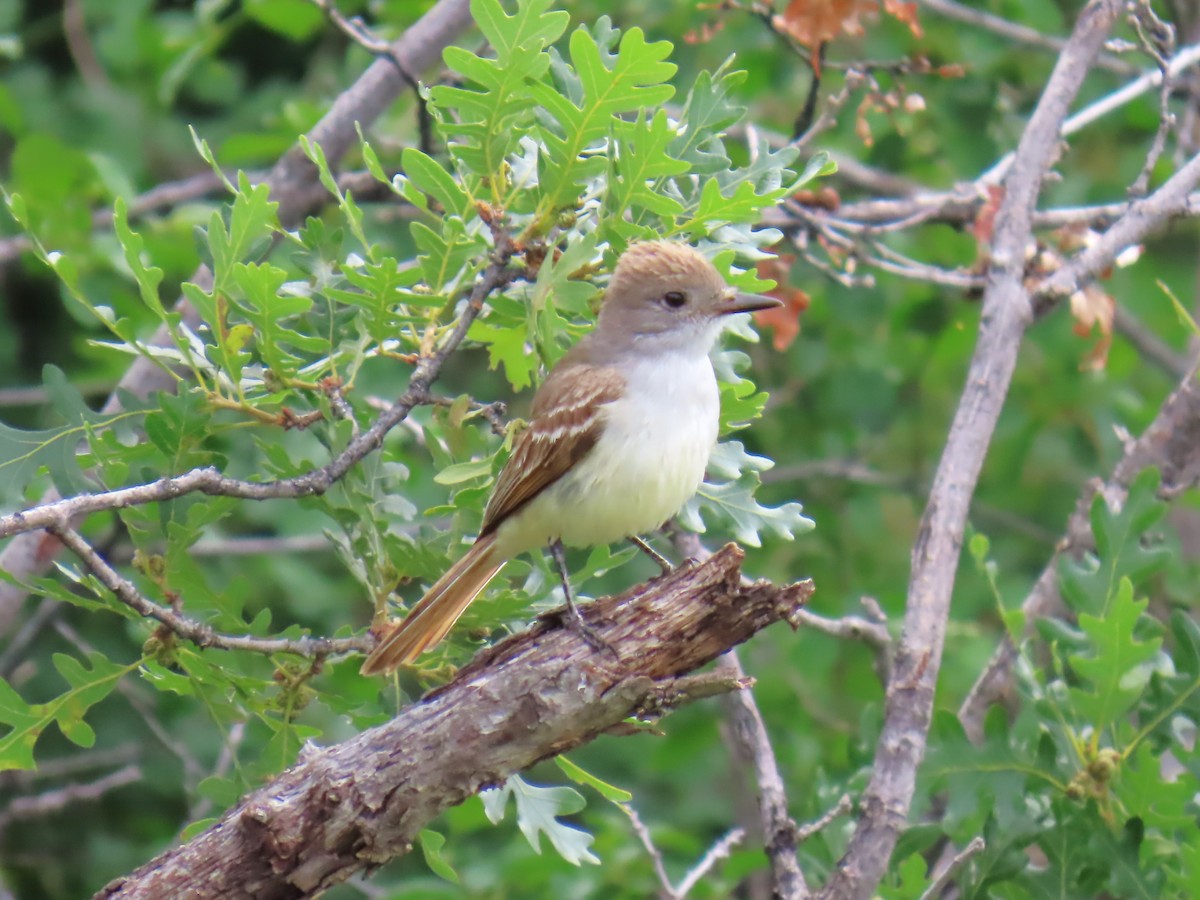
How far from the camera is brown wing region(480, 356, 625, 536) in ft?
13.8

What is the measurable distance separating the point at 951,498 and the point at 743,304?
82cm

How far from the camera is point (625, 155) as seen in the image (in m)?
A: 3.79

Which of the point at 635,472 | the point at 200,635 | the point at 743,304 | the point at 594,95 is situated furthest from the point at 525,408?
the point at 594,95

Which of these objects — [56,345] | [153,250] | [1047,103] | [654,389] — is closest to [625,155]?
[654,389]

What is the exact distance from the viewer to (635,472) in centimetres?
421

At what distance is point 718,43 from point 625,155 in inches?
172

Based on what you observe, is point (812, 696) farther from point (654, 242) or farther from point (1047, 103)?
point (654, 242)

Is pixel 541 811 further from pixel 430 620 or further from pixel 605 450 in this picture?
pixel 605 450

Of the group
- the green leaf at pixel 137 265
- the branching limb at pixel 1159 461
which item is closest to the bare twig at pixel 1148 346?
the branching limb at pixel 1159 461

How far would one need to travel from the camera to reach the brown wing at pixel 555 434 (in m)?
4.20

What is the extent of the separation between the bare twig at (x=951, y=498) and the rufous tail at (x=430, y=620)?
1209mm

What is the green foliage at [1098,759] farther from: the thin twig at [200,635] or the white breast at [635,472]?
the thin twig at [200,635]

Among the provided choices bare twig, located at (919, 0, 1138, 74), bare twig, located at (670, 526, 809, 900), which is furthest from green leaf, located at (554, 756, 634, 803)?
bare twig, located at (919, 0, 1138, 74)

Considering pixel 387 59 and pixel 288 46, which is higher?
pixel 387 59
